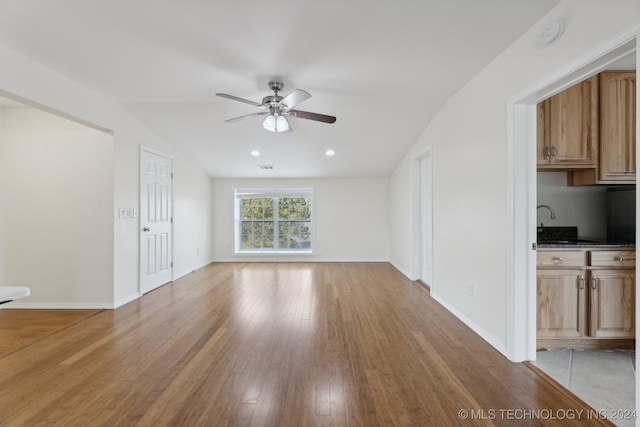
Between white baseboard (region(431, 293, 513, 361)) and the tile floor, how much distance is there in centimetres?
→ 24

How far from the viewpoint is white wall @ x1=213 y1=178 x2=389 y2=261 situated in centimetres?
728

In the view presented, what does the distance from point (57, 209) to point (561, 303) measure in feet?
17.7

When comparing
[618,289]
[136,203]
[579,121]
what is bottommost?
[618,289]

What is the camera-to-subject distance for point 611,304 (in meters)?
2.60

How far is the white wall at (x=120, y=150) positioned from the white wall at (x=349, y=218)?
5.09ft

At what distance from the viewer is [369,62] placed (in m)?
2.96

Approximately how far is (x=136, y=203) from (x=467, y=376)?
14.1 feet

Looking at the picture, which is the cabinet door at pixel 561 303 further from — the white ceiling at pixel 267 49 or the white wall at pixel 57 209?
the white wall at pixel 57 209

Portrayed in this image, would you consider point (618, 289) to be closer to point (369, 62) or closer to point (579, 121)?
point (579, 121)

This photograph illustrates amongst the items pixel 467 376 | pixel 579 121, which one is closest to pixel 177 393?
pixel 467 376

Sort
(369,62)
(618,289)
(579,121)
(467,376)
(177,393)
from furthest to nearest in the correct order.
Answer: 1. (369,62)
2. (579,121)
3. (618,289)
4. (467,376)
5. (177,393)

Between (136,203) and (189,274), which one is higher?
(136,203)

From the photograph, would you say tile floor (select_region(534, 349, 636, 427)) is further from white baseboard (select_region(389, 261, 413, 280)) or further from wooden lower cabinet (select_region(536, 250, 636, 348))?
white baseboard (select_region(389, 261, 413, 280))

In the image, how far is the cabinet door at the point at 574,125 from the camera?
2.75m
